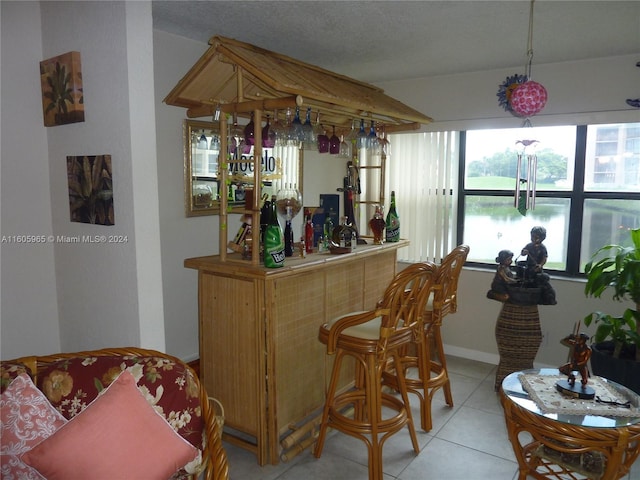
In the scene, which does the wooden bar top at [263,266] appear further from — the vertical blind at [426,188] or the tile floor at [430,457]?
the vertical blind at [426,188]

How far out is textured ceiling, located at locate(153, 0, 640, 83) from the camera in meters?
2.41

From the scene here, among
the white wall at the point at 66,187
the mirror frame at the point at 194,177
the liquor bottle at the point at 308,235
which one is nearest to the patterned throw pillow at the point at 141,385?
the white wall at the point at 66,187

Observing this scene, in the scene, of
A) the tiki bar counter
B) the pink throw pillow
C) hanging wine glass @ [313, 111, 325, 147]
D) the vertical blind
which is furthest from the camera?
the vertical blind

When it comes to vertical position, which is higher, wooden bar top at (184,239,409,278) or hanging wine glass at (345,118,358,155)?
hanging wine glass at (345,118,358,155)

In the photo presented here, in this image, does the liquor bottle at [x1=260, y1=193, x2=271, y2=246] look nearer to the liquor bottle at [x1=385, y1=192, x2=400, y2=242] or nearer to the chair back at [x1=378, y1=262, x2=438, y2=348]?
the chair back at [x1=378, y1=262, x2=438, y2=348]

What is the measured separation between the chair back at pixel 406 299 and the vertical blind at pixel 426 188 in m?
1.76

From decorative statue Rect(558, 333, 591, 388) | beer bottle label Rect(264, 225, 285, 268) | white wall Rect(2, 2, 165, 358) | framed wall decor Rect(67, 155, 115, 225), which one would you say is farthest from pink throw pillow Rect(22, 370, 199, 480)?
decorative statue Rect(558, 333, 591, 388)

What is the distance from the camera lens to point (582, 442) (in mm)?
1807

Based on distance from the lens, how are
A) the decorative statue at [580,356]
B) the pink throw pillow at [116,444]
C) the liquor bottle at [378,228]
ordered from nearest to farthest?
the pink throw pillow at [116,444]
the decorative statue at [580,356]
the liquor bottle at [378,228]

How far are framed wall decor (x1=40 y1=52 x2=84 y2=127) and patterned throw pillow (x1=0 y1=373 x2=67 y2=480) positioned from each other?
45.3 inches

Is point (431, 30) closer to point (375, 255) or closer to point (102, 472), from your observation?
point (375, 255)

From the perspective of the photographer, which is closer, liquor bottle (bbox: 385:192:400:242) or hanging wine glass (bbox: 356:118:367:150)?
hanging wine glass (bbox: 356:118:367:150)

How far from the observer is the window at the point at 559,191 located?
343 cm

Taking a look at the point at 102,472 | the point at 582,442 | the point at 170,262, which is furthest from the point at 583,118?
the point at 102,472
